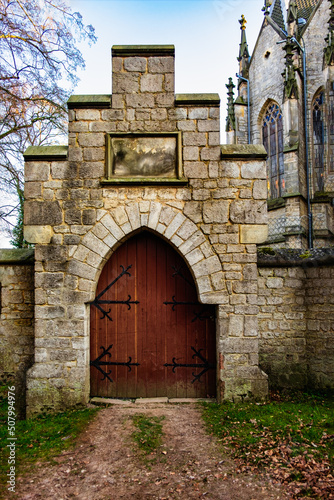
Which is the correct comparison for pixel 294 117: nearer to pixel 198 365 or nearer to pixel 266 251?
pixel 266 251

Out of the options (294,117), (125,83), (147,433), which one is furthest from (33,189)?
(294,117)

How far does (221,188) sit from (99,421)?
3.44 metres

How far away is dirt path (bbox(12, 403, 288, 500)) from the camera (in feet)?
9.12

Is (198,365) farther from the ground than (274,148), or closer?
closer

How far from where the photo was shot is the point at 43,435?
3.82 m

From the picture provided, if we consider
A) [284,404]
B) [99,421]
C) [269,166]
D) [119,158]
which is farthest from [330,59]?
[99,421]

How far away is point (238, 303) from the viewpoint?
446cm

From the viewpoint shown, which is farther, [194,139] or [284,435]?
[194,139]

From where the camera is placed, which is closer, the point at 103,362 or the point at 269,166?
the point at 103,362

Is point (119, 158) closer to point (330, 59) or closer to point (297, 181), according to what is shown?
point (297, 181)

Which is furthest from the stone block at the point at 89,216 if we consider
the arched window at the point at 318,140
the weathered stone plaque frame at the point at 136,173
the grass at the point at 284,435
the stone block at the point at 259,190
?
the arched window at the point at 318,140

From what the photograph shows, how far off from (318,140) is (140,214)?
1271cm

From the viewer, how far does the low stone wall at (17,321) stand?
484 centimetres

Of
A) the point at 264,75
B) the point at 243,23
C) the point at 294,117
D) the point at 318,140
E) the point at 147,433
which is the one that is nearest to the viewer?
the point at 147,433
